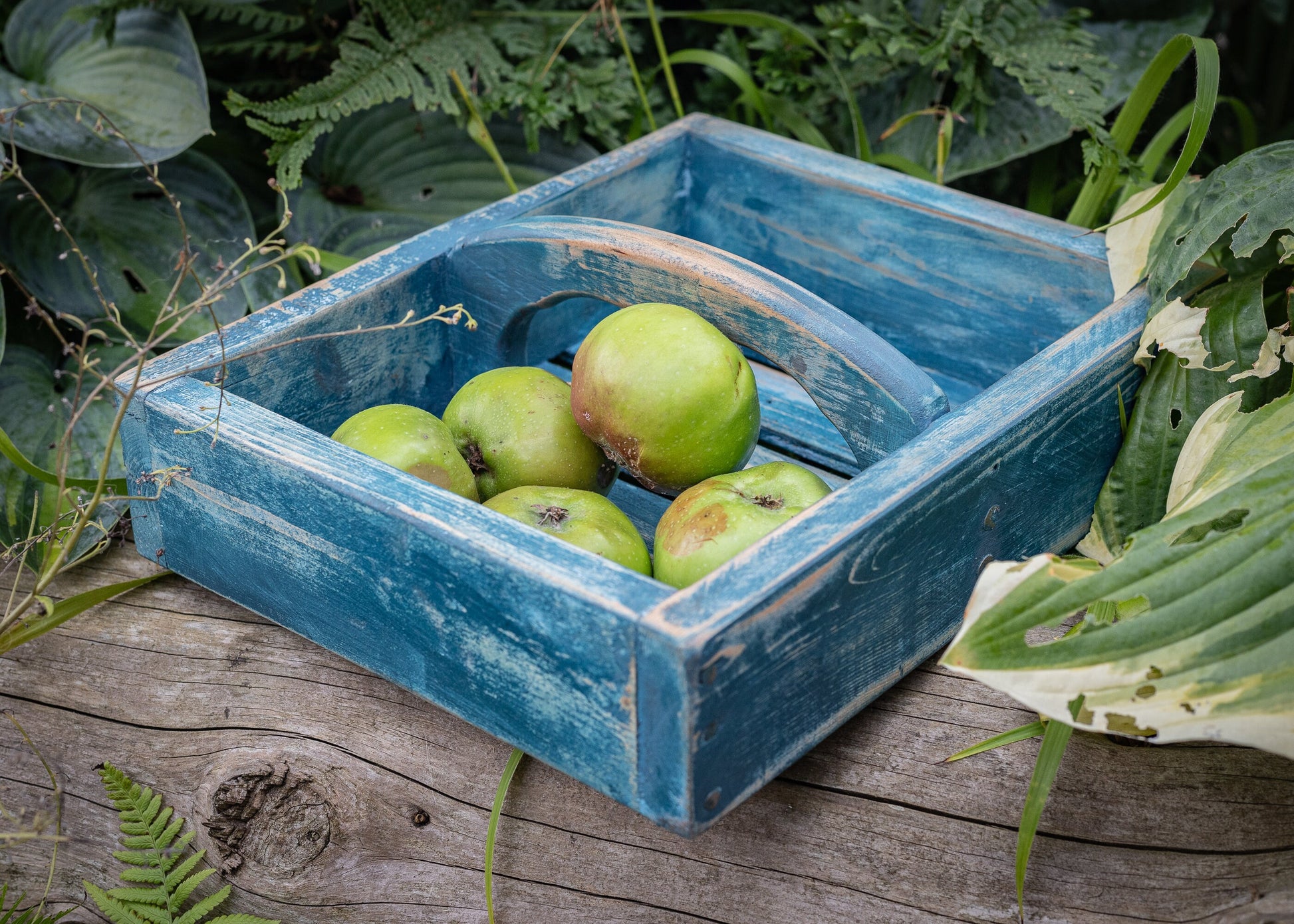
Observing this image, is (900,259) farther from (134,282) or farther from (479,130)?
(134,282)

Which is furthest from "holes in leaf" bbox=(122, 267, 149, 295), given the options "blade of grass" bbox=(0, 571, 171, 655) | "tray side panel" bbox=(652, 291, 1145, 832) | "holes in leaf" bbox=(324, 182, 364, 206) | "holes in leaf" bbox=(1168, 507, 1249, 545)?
"holes in leaf" bbox=(1168, 507, 1249, 545)

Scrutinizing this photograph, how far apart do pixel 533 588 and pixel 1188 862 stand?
0.63m

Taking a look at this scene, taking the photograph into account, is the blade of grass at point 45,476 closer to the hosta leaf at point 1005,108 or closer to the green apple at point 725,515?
the green apple at point 725,515

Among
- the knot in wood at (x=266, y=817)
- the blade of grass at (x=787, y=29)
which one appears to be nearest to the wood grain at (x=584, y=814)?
the knot in wood at (x=266, y=817)

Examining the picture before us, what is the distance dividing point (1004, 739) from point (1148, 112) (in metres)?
0.82

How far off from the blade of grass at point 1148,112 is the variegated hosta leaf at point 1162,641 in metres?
0.40

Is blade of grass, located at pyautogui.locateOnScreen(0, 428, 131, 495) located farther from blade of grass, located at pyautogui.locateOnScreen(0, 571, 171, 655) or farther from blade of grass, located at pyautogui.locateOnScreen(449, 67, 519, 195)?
blade of grass, located at pyautogui.locateOnScreen(449, 67, 519, 195)

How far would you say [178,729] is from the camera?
3.89ft

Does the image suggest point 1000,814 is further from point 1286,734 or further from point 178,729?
point 178,729

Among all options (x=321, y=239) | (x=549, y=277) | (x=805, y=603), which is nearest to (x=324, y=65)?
(x=321, y=239)

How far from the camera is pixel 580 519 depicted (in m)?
1.04

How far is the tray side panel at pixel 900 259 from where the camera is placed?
141cm

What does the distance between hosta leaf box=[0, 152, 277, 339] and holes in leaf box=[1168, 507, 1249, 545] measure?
1194 mm

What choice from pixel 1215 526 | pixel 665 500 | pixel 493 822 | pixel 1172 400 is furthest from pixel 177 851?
pixel 1172 400
